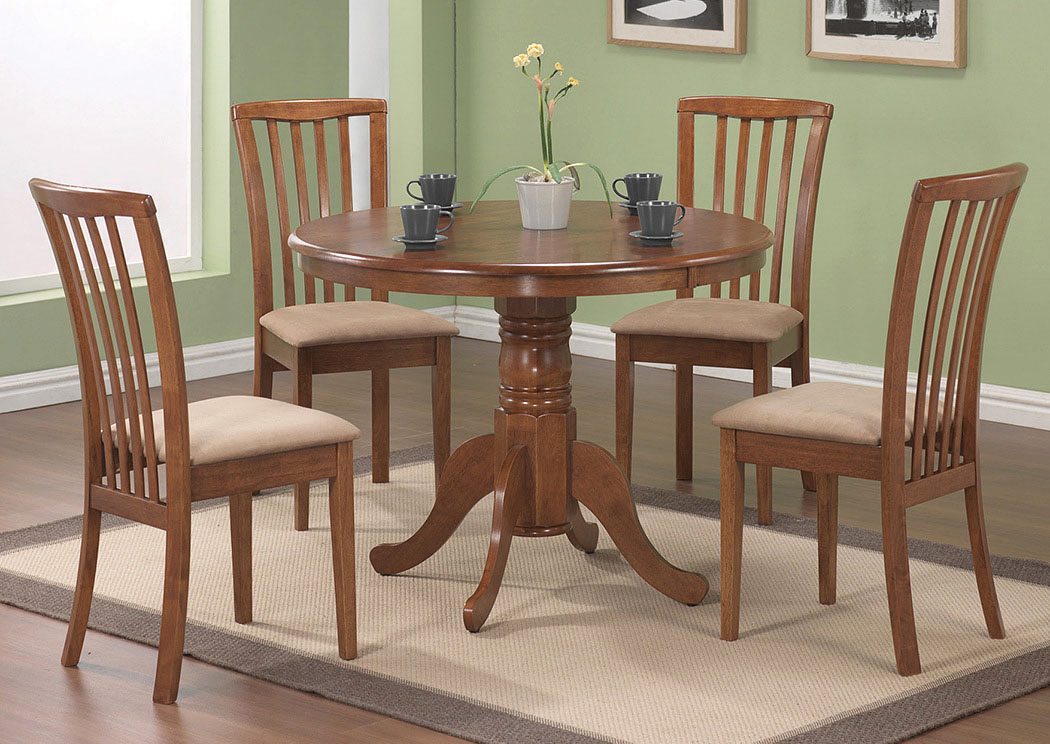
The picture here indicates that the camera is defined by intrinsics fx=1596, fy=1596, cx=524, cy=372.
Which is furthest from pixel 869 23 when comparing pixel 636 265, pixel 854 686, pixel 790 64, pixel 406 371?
pixel 854 686

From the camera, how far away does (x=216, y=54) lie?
5285 mm

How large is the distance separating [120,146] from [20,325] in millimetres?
705

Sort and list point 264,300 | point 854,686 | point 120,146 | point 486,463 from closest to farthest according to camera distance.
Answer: point 854,686
point 486,463
point 264,300
point 120,146

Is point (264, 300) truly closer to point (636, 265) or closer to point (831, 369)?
point (636, 265)

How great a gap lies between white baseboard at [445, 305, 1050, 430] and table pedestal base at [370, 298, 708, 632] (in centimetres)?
188

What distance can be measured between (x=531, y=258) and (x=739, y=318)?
3.14 ft

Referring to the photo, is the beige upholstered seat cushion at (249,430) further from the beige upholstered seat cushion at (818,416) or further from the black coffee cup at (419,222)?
the beige upholstered seat cushion at (818,416)

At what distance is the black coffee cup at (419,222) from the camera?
2893 mm

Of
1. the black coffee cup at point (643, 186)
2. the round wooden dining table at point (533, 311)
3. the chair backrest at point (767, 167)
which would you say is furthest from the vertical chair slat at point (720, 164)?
the black coffee cup at point (643, 186)

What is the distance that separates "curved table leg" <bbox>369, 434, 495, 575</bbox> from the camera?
325cm

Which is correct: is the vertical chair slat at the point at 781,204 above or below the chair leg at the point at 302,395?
above

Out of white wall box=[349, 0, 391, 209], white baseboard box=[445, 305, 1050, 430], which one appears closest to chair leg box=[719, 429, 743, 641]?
white baseboard box=[445, 305, 1050, 430]

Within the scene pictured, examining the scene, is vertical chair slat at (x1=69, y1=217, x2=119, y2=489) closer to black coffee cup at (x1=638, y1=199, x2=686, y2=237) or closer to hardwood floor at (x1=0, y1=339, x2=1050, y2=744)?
hardwood floor at (x1=0, y1=339, x2=1050, y2=744)

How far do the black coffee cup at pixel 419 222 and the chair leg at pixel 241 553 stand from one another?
0.56 meters
